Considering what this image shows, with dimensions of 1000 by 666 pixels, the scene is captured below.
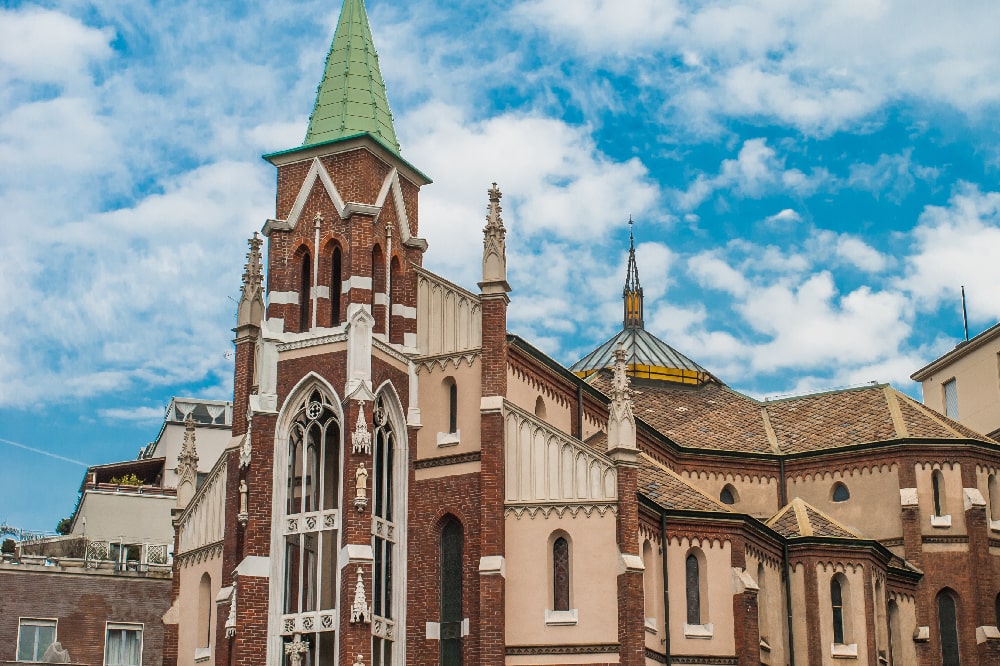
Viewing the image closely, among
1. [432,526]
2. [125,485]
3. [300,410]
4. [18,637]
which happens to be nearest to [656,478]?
[432,526]

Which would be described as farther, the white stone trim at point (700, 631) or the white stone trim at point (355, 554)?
the white stone trim at point (700, 631)

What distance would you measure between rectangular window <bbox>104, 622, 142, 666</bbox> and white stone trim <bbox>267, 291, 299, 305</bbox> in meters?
18.7

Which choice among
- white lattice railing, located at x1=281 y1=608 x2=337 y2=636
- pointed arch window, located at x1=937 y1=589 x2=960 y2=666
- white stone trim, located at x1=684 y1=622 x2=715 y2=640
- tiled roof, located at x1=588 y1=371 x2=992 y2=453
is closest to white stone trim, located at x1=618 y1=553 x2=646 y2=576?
white stone trim, located at x1=684 y1=622 x2=715 y2=640

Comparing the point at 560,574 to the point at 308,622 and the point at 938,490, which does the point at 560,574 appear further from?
the point at 938,490

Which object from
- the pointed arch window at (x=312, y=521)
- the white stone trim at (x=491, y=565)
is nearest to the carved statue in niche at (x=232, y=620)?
the pointed arch window at (x=312, y=521)

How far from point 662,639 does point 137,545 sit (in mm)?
29799

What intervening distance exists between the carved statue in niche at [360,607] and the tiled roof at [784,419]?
21456 millimetres

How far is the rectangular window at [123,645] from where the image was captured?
6269 cm

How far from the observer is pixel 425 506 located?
50094 millimetres

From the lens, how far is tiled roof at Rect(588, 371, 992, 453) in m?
65.2

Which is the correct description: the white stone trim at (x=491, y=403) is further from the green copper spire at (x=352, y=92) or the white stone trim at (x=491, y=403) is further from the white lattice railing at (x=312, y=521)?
the green copper spire at (x=352, y=92)

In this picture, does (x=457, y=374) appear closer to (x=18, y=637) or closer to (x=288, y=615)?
(x=288, y=615)

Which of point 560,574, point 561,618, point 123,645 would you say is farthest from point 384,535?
point 123,645

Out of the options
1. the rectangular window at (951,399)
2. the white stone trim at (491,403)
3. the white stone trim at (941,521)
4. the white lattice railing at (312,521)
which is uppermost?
the rectangular window at (951,399)
